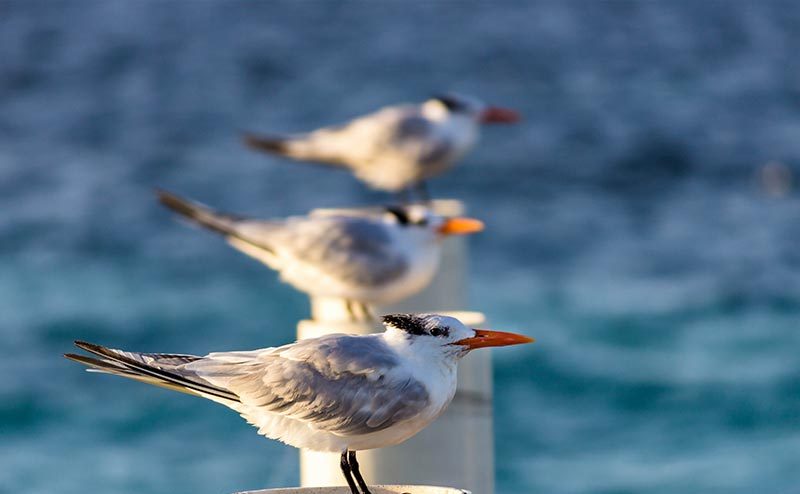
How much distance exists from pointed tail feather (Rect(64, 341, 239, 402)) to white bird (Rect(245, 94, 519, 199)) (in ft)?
17.0

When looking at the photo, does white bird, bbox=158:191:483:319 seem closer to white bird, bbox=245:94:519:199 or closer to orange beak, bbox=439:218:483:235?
orange beak, bbox=439:218:483:235

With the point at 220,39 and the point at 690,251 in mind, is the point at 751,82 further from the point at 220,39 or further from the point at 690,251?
the point at 220,39

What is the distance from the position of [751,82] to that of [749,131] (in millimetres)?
1181

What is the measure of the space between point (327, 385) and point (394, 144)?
517cm

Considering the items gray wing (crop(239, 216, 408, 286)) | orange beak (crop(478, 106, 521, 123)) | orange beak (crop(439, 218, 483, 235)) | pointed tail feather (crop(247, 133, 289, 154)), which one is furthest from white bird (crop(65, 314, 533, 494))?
orange beak (crop(478, 106, 521, 123))

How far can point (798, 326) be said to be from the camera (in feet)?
37.1

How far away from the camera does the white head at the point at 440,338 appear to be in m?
3.34

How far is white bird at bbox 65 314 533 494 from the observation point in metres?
3.28

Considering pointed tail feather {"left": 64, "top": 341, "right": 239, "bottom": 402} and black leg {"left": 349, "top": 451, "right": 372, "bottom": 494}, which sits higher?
pointed tail feather {"left": 64, "top": 341, "right": 239, "bottom": 402}

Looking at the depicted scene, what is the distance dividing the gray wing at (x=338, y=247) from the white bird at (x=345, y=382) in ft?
9.40

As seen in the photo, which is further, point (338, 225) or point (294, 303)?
point (294, 303)

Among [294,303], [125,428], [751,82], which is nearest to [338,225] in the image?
[125,428]

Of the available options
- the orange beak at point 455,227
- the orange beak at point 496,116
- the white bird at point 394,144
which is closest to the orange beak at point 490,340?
the orange beak at point 455,227

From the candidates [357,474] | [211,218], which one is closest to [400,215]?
[211,218]
